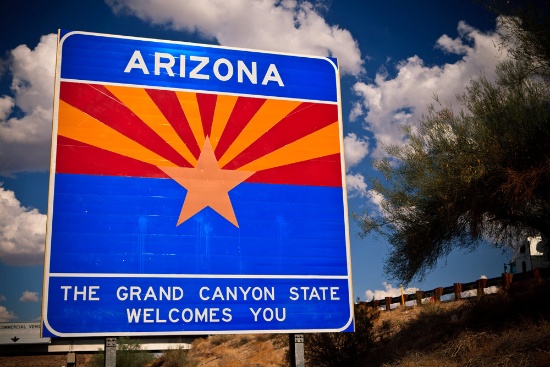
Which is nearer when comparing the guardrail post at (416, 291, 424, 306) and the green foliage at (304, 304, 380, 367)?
the green foliage at (304, 304, 380, 367)

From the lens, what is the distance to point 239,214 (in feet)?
37.1

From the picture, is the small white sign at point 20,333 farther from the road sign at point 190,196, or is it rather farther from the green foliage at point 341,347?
the road sign at point 190,196

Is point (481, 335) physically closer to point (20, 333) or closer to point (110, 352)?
point (110, 352)

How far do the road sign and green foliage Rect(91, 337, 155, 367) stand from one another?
1440 inches

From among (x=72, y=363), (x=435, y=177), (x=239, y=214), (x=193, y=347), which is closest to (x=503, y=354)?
(x=435, y=177)

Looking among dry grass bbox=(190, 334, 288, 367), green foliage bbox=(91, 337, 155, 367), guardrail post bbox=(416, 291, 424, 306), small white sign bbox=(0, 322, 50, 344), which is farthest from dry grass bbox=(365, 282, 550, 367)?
small white sign bbox=(0, 322, 50, 344)

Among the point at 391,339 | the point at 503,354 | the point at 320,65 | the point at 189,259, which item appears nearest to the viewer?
the point at 189,259

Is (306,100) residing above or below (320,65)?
below

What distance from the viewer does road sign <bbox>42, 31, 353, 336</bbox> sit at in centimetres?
1035

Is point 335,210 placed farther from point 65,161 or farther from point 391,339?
point 391,339

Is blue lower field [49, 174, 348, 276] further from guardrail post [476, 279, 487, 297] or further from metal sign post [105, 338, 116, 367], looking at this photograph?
guardrail post [476, 279, 487, 297]

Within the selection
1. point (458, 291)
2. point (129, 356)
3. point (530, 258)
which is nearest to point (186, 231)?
point (458, 291)

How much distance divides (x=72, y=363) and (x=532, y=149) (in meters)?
49.9

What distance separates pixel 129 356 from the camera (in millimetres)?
47031
